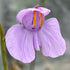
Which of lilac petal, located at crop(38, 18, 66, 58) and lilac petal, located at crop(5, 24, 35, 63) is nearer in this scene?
lilac petal, located at crop(5, 24, 35, 63)

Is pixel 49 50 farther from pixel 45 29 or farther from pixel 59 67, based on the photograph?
pixel 59 67

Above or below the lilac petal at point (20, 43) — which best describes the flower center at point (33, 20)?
above

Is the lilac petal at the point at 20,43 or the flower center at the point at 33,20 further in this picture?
the flower center at the point at 33,20

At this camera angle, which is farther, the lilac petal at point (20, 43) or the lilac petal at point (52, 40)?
the lilac petal at point (52, 40)

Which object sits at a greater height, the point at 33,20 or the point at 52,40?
the point at 33,20
